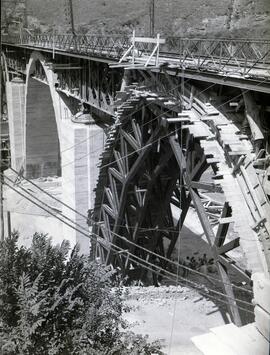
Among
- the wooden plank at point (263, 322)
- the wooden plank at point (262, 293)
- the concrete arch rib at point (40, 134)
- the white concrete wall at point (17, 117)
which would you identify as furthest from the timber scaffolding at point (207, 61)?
the white concrete wall at point (17, 117)

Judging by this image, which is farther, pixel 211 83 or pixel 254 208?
pixel 211 83

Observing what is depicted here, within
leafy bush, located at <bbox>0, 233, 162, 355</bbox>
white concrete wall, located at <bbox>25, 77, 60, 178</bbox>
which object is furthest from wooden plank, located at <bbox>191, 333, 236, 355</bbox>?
white concrete wall, located at <bbox>25, 77, 60, 178</bbox>

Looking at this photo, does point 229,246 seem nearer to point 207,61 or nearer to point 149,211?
point 207,61

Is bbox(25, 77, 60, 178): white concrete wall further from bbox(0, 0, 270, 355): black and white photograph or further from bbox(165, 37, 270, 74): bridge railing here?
bbox(165, 37, 270, 74): bridge railing

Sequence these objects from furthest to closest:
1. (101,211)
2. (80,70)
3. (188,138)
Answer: (80,70)
(101,211)
(188,138)

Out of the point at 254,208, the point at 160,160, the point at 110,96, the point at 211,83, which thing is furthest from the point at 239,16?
the point at 254,208

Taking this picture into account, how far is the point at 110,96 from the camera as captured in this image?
17.1m

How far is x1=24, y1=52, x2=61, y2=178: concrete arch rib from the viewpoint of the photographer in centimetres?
3362

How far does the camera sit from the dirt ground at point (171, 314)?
11.8 m

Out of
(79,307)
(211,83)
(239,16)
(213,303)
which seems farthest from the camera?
(239,16)

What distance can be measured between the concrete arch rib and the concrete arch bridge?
3.58m

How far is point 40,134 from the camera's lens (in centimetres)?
3409

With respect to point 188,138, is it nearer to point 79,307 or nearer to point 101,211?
point 79,307

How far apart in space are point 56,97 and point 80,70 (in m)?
4.19
